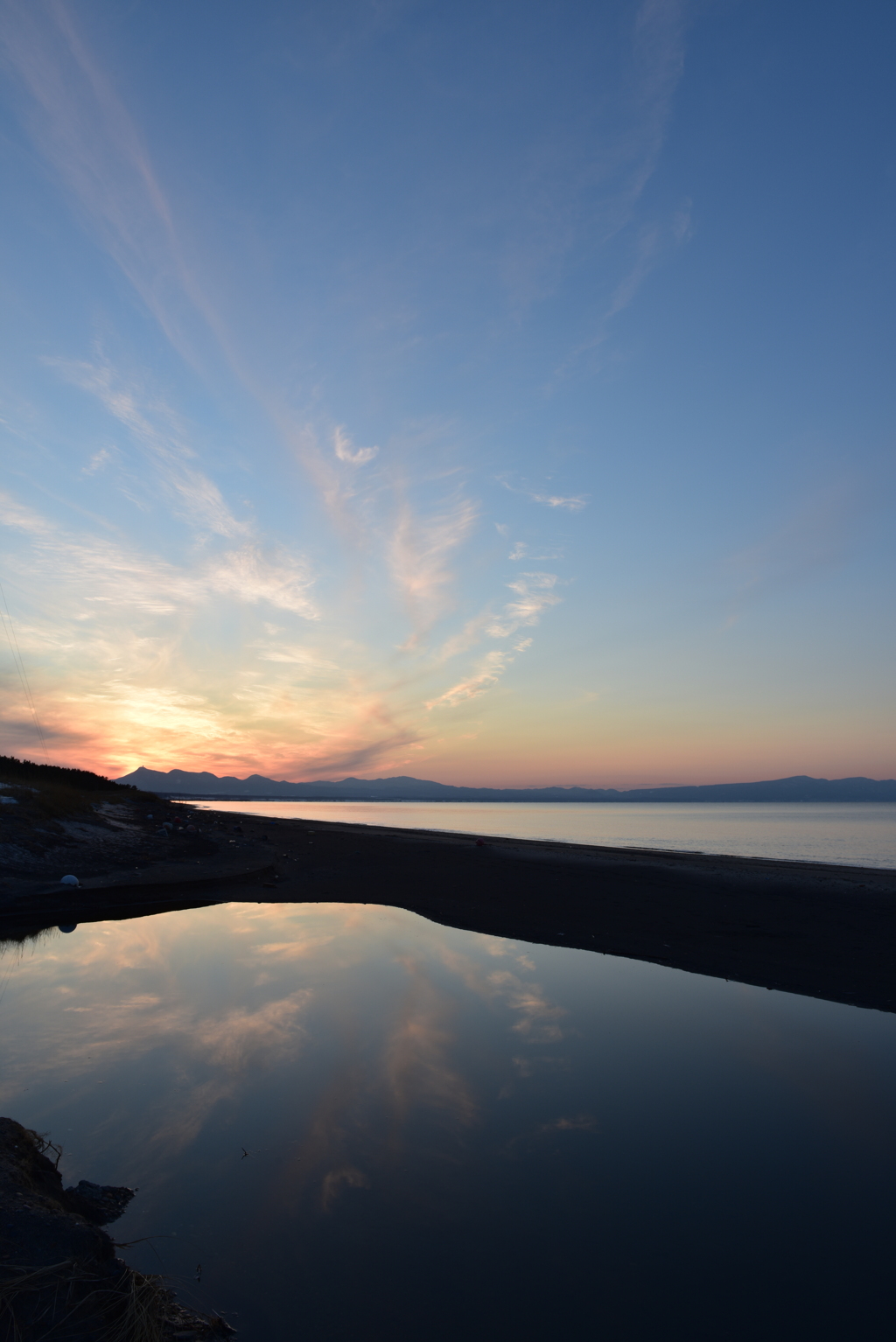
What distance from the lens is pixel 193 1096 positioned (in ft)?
21.7

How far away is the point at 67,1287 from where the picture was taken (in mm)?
3381

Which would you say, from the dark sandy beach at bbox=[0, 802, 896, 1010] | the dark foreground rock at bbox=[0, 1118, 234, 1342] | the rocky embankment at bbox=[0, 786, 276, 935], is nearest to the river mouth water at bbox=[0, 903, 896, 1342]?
the dark foreground rock at bbox=[0, 1118, 234, 1342]

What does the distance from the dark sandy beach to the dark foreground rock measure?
10733mm

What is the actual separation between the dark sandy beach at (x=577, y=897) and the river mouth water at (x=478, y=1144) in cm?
283

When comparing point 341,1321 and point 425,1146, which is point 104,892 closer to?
point 425,1146

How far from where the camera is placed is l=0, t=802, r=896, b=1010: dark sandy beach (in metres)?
12.9

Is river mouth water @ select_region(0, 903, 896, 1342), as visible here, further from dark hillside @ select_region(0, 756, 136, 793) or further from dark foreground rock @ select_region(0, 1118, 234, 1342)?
dark hillside @ select_region(0, 756, 136, 793)

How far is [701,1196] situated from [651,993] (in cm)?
569

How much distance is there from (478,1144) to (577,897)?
1442cm

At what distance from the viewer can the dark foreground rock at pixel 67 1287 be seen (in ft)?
10.5

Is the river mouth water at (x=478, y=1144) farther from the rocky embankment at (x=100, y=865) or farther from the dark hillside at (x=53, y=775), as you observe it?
the dark hillside at (x=53, y=775)

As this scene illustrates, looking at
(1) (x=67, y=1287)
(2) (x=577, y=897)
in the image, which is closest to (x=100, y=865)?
(2) (x=577, y=897)

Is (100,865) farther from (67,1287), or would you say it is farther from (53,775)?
(53,775)

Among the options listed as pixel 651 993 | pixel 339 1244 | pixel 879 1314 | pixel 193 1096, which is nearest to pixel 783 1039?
pixel 651 993
